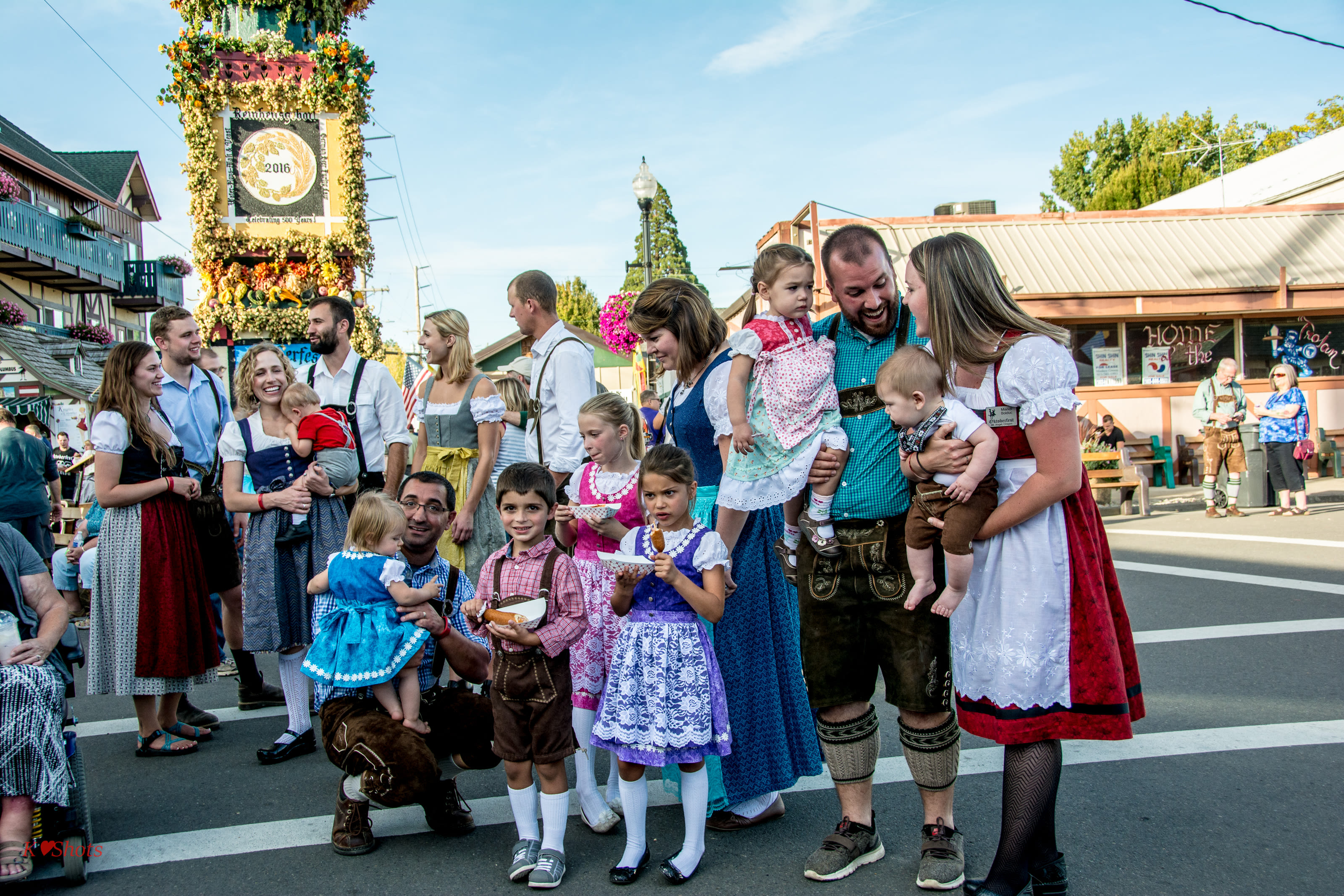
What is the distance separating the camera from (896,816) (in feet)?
12.0

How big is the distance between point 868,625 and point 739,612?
58cm

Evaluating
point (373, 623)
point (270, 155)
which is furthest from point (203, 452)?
point (270, 155)

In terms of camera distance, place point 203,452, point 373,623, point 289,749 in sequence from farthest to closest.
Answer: point 203,452
point 289,749
point 373,623

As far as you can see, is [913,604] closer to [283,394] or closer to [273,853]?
[273,853]

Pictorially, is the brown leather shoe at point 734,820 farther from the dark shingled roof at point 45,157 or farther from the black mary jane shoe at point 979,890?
the dark shingled roof at point 45,157

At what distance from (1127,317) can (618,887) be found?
1658 cm

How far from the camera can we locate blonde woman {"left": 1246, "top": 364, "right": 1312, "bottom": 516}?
11.9m

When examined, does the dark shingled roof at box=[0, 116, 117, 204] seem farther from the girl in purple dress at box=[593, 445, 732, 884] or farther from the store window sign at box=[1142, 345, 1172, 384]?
the girl in purple dress at box=[593, 445, 732, 884]

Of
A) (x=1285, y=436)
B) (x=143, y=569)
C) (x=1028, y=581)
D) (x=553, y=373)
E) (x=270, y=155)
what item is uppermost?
(x=270, y=155)

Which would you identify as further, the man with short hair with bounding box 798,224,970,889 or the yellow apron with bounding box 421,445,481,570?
the yellow apron with bounding box 421,445,481,570

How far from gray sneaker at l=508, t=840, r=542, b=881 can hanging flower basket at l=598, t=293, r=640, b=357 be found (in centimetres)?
1143

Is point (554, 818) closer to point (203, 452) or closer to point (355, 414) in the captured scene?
point (355, 414)

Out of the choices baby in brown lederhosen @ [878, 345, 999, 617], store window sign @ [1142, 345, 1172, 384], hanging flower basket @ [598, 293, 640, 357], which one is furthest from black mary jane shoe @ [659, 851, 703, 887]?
store window sign @ [1142, 345, 1172, 384]

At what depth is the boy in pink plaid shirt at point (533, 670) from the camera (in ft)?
10.7
